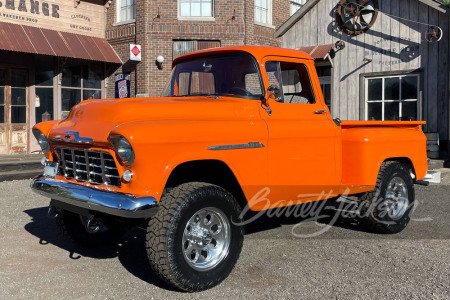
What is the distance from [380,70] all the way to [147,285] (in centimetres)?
1100

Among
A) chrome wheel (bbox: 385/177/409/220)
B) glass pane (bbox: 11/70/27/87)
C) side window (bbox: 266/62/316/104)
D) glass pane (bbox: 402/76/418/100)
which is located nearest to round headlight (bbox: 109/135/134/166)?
side window (bbox: 266/62/316/104)

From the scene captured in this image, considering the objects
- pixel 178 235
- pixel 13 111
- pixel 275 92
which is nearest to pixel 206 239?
pixel 178 235

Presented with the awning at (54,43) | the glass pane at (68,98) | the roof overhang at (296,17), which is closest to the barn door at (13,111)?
the glass pane at (68,98)

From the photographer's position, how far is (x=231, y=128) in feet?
12.5

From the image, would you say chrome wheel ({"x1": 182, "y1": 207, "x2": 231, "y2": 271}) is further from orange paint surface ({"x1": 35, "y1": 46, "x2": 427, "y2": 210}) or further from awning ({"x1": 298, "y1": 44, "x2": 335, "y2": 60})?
awning ({"x1": 298, "y1": 44, "x2": 335, "y2": 60})

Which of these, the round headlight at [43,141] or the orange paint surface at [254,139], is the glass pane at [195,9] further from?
the round headlight at [43,141]

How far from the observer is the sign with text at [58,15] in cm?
1306

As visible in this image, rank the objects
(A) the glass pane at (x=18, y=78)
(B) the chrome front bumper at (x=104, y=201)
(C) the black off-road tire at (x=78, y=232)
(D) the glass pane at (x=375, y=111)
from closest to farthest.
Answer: (B) the chrome front bumper at (x=104, y=201) < (C) the black off-road tire at (x=78, y=232) < (D) the glass pane at (x=375, y=111) < (A) the glass pane at (x=18, y=78)

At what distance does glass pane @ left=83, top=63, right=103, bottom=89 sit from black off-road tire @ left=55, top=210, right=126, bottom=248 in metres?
11.3

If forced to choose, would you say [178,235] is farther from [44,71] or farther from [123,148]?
[44,71]

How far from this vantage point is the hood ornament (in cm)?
353

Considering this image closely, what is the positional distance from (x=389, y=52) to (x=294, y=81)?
8877mm

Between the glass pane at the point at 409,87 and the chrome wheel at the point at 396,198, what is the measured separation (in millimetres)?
7659

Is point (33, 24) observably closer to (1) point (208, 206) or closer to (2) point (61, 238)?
(2) point (61, 238)
